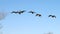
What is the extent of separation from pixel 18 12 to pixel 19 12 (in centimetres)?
11

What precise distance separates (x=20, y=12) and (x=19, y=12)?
A: 190mm

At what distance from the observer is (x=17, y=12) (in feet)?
50.9

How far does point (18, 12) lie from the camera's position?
15492 millimetres

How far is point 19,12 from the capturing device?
1551 cm

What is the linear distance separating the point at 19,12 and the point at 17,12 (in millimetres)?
215

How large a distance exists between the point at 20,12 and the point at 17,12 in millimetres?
349

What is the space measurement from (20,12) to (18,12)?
27 centimetres

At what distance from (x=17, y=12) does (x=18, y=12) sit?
0.37 ft

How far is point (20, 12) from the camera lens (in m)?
Result: 15.7
